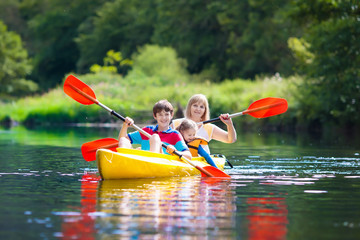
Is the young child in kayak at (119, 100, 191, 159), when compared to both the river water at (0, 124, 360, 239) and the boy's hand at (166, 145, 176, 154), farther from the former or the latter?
the river water at (0, 124, 360, 239)

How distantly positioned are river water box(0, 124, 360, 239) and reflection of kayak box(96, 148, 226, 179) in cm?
15

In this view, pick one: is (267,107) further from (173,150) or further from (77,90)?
(77,90)

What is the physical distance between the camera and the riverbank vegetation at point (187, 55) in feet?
76.4

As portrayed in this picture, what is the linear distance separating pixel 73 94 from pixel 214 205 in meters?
4.55

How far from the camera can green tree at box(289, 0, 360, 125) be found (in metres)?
22.4

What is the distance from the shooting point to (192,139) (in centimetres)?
1040

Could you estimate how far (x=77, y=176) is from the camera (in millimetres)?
9844

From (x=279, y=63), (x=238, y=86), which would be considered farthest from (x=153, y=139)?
(x=279, y=63)

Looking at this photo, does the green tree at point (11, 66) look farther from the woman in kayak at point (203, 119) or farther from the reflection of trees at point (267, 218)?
the reflection of trees at point (267, 218)

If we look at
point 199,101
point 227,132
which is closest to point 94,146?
point 199,101

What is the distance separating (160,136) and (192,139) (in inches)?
26.1

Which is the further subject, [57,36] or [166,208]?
[57,36]

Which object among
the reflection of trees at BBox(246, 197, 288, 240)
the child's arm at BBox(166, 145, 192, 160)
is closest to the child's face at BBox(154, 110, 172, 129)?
the child's arm at BBox(166, 145, 192, 160)

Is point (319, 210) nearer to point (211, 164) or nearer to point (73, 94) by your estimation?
point (211, 164)
